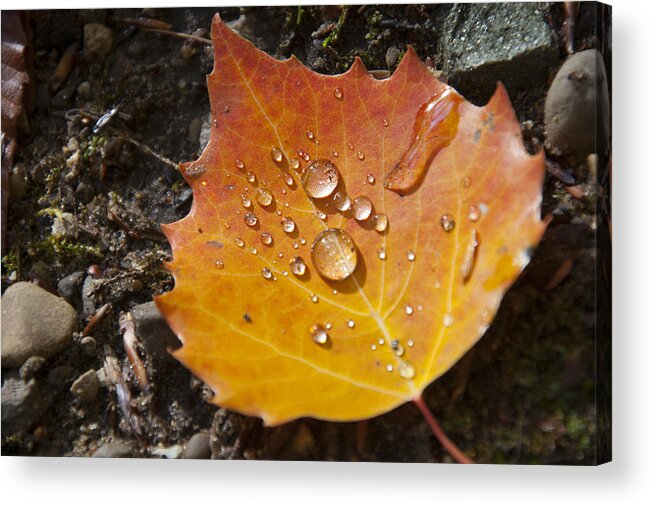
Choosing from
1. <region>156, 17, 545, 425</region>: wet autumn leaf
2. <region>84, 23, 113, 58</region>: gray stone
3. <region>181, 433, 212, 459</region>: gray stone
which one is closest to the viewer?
<region>156, 17, 545, 425</region>: wet autumn leaf

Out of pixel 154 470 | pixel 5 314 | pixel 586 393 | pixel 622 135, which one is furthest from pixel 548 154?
pixel 5 314

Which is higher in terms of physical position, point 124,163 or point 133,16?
point 133,16

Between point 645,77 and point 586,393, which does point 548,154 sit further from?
point 586,393

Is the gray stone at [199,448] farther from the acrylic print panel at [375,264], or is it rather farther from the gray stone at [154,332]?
the gray stone at [154,332]

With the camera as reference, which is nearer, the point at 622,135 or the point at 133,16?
the point at 622,135

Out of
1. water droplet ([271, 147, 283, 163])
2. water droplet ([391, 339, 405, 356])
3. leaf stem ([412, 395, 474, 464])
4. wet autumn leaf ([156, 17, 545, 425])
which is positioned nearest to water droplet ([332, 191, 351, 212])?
wet autumn leaf ([156, 17, 545, 425])

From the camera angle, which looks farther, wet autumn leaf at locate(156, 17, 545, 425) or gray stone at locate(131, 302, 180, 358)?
gray stone at locate(131, 302, 180, 358)

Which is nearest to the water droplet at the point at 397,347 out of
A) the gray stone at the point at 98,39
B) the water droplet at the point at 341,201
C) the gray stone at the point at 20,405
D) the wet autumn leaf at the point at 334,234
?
the wet autumn leaf at the point at 334,234

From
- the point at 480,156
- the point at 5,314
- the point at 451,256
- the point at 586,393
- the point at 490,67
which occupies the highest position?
the point at 490,67

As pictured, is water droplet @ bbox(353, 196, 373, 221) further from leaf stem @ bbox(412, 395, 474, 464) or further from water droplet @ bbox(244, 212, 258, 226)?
leaf stem @ bbox(412, 395, 474, 464)
